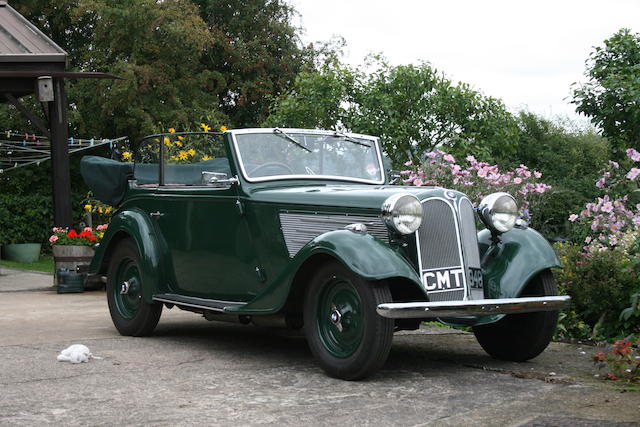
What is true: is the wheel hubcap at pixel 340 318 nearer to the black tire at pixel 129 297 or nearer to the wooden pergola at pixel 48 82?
the black tire at pixel 129 297

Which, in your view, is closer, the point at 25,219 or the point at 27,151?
the point at 25,219

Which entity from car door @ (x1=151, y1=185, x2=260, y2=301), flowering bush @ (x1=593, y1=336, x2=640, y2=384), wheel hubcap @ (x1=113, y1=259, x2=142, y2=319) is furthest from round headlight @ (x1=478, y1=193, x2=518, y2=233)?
wheel hubcap @ (x1=113, y1=259, x2=142, y2=319)

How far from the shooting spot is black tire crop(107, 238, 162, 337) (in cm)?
674

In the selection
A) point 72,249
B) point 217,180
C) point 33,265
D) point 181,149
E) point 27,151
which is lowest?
point 33,265

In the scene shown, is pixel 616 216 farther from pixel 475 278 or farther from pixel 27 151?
pixel 27 151

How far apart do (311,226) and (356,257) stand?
78 centimetres

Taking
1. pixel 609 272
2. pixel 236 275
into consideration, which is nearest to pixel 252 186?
pixel 236 275

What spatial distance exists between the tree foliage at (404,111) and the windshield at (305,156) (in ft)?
23.8

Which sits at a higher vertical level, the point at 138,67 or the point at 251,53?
the point at 251,53

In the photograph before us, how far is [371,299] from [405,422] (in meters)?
0.92

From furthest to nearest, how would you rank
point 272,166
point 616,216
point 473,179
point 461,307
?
1. point 473,179
2. point 616,216
3. point 272,166
4. point 461,307

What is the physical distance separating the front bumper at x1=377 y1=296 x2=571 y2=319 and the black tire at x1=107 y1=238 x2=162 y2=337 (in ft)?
8.39

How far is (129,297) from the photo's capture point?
7.00 m

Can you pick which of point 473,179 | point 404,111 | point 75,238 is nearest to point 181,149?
point 473,179
